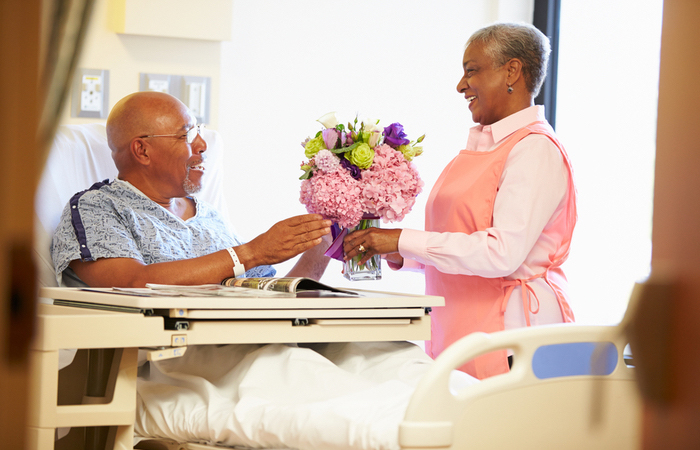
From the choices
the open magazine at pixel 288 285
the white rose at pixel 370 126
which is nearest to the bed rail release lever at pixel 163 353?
the open magazine at pixel 288 285

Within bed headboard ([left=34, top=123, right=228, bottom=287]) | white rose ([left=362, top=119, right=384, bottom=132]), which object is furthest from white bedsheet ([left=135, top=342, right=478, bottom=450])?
bed headboard ([left=34, top=123, right=228, bottom=287])

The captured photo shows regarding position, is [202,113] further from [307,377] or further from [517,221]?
[307,377]

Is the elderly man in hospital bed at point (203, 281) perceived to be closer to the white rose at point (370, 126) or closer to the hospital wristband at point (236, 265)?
the hospital wristband at point (236, 265)

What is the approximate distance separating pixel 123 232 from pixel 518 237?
3.82 ft

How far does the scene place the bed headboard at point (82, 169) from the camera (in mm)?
2270

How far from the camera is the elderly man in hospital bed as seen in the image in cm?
129

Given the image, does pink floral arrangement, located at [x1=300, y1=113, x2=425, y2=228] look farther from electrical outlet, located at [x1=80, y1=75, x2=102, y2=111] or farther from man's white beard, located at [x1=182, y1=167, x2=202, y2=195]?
electrical outlet, located at [x1=80, y1=75, x2=102, y2=111]

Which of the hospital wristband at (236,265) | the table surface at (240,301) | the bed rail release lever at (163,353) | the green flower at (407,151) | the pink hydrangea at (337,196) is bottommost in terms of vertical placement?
the bed rail release lever at (163,353)

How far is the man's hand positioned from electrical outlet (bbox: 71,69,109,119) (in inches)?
52.8

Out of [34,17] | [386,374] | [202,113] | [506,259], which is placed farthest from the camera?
[202,113]

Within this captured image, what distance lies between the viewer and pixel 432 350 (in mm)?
2201

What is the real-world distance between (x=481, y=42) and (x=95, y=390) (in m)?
1.48

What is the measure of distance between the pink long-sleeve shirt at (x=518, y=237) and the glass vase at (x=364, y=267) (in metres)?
0.12

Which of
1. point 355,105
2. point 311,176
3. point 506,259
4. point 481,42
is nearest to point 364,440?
point 506,259
